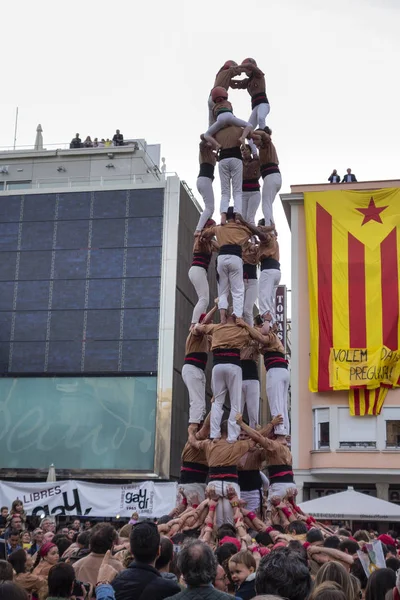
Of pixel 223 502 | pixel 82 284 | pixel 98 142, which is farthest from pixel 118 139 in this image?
pixel 223 502

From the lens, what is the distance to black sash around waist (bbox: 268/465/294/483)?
1839 cm

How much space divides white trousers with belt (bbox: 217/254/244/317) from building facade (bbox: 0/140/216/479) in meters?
19.3

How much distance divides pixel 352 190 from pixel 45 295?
1513 centimetres

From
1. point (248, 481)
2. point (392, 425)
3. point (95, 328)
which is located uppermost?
point (95, 328)

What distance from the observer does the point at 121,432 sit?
38.2 metres

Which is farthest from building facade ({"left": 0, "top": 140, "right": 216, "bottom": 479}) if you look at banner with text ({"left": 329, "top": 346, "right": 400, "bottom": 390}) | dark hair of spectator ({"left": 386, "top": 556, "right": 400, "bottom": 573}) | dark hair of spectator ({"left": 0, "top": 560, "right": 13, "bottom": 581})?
dark hair of spectator ({"left": 0, "top": 560, "right": 13, "bottom": 581})

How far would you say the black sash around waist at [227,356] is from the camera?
18.3 metres

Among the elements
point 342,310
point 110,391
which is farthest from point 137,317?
point 342,310

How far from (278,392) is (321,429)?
20.3 metres

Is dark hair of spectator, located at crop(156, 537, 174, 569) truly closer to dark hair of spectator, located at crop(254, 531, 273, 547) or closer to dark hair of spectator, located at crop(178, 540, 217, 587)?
dark hair of spectator, located at crop(178, 540, 217, 587)

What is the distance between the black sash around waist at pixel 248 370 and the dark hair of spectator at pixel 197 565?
566 inches

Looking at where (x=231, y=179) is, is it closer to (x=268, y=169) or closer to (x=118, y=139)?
(x=268, y=169)

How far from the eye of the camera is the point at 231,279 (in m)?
19.2

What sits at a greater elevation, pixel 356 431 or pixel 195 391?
pixel 195 391
